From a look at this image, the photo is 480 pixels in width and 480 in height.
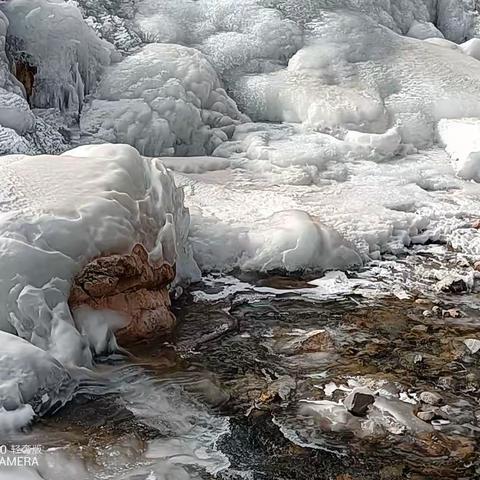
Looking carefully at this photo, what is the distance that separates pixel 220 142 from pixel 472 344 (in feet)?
13.5

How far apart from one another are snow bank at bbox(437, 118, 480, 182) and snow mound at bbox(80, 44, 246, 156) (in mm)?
2143

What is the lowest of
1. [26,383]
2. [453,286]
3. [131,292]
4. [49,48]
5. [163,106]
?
[453,286]

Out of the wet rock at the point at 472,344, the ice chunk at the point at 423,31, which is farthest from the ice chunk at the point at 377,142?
the wet rock at the point at 472,344

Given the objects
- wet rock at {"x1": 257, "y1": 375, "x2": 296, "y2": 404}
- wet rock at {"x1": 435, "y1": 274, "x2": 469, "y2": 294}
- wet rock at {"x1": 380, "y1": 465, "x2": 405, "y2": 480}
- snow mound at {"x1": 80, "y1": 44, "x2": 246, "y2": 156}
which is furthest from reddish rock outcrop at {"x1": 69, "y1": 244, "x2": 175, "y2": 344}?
snow mound at {"x1": 80, "y1": 44, "x2": 246, "y2": 156}

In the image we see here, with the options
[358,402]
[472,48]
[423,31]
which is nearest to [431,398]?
[358,402]

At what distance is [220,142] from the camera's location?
24.5ft

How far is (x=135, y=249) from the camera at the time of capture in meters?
3.95

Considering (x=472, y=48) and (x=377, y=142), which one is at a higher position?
(x=472, y=48)

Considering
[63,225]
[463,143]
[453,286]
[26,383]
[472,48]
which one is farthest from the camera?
[472,48]

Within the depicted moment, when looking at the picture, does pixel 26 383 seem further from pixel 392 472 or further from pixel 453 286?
pixel 453 286

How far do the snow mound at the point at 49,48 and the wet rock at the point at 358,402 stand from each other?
16.6 feet

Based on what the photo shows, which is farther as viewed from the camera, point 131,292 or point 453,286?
point 453,286

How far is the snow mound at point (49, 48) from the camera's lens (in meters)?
7.25

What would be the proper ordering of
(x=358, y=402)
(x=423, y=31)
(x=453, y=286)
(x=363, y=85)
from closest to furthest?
(x=358, y=402) → (x=453, y=286) → (x=363, y=85) → (x=423, y=31)
